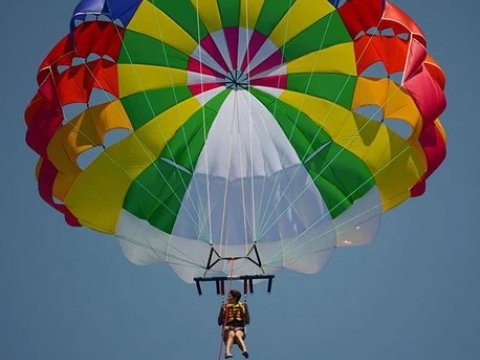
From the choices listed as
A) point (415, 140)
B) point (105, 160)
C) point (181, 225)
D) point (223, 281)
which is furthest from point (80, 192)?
point (415, 140)

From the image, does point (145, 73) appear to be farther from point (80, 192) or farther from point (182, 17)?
point (80, 192)

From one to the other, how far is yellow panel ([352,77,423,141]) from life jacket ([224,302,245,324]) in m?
3.35

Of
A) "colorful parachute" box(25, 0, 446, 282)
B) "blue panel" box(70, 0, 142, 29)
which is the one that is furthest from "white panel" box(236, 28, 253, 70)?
"blue panel" box(70, 0, 142, 29)

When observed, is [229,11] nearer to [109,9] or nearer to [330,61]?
[330,61]

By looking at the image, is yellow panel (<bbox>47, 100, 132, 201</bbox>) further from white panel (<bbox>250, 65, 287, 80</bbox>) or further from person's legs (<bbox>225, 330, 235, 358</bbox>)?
person's legs (<bbox>225, 330, 235, 358</bbox>)

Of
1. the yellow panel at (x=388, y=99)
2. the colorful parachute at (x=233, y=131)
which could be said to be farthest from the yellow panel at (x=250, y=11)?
the yellow panel at (x=388, y=99)

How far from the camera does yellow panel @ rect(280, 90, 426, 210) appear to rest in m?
15.1

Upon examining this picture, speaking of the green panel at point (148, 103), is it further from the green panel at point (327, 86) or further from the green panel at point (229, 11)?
the green panel at point (327, 86)

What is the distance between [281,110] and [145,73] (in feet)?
6.76

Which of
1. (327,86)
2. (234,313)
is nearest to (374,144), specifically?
(327,86)

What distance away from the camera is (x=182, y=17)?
15.1 meters

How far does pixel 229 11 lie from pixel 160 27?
3.35ft

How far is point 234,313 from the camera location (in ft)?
46.4

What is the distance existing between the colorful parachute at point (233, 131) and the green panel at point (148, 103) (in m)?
0.02
